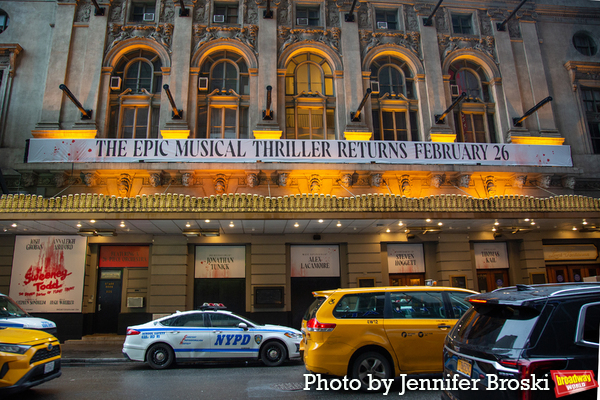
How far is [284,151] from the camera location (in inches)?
681

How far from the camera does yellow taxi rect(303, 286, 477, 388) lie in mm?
6832

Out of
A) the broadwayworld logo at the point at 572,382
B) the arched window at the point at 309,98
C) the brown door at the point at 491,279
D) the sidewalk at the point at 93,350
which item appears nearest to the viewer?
the broadwayworld logo at the point at 572,382

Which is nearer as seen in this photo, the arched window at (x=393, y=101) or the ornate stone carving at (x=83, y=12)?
the ornate stone carving at (x=83, y=12)

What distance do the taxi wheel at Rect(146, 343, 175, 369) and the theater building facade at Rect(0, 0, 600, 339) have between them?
4978 mm

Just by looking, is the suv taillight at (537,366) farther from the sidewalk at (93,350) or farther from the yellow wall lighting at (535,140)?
the yellow wall lighting at (535,140)

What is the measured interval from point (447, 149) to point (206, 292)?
13.0 metres

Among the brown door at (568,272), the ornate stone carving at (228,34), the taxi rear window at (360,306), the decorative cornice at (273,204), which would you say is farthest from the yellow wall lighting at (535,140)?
the taxi rear window at (360,306)

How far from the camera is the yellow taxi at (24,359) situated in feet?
20.3

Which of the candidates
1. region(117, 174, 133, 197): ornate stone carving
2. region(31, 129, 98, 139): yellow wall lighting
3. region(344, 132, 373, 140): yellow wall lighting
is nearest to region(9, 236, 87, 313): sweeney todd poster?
region(117, 174, 133, 197): ornate stone carving

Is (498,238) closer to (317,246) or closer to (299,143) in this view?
(317,246)

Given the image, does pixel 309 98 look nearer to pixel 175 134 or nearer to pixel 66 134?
pixel 175 134

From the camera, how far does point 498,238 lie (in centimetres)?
1850

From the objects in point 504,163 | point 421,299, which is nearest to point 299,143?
point 504,163

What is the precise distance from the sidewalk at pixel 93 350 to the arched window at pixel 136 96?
→ 9.63 meters
